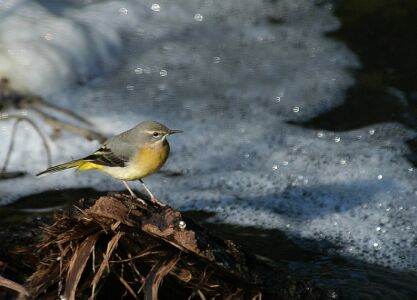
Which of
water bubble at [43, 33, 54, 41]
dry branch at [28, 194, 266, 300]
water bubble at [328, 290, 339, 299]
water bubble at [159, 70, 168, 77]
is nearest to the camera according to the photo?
dry branch at [28, 194, 266, 300]

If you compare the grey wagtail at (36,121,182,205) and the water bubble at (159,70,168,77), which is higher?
the grey wagtail at (36,121,182,205)

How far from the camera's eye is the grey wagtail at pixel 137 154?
505 cm

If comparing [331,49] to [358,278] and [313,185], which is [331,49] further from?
[358,278]

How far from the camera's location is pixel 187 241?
12.7ft

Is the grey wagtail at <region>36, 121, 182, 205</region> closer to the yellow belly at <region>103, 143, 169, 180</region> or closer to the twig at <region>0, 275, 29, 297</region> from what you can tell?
the yellow belly at <region>103, 143, 169, 180</region>

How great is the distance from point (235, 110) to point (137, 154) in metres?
2.99

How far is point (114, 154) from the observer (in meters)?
5.20

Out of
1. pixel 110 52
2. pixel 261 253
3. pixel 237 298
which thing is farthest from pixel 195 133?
pixel 237 298

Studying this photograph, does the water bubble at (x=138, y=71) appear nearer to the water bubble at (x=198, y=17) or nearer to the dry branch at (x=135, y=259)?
the water bubble at (x=198, y=17)

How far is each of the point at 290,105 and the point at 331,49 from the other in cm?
129

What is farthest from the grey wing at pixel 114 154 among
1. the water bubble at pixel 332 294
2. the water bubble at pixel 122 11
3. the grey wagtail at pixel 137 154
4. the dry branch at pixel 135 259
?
the water bubble at pixel 122 11

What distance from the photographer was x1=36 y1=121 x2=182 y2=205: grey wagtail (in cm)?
505

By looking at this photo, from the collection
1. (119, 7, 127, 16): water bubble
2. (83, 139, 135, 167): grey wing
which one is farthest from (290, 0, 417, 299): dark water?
(119, 7, 127, 16): water bubble

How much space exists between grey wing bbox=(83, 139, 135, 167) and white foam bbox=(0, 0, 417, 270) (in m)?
1.27
